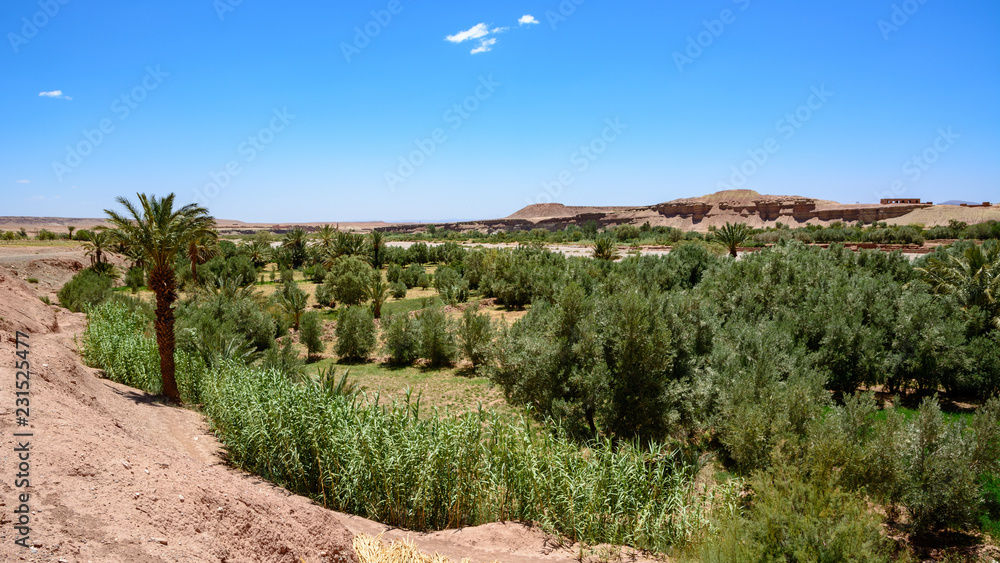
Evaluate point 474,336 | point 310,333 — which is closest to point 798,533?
point 474,336

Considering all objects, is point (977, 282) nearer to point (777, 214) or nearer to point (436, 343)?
point (436, 343)

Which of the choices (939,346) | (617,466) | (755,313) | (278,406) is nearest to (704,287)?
(755,313)

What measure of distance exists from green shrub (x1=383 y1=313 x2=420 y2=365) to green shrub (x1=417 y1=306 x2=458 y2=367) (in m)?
0.34

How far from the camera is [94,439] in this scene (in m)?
6.08

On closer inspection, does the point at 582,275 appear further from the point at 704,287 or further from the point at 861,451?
the point at 861,451

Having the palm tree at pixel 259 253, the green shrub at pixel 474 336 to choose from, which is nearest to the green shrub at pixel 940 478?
the green shrub at pixel 474 336

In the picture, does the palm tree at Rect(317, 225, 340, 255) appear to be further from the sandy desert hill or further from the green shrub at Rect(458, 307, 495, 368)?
the green shrub at Rect(458, 307, 495, 368)

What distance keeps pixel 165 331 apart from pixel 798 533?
13645 mm

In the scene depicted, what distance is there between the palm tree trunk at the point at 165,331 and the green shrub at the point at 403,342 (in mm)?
8673

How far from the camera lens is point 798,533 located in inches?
209

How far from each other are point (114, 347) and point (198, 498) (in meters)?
10.8

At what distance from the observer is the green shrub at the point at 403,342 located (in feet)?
65.7

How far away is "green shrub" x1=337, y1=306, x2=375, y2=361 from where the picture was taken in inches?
807

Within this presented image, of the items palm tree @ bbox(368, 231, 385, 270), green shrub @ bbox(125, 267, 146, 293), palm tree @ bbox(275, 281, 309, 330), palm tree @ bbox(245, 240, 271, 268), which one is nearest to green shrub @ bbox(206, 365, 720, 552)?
palm tree @ bbox(275, 281, 309, 330)
